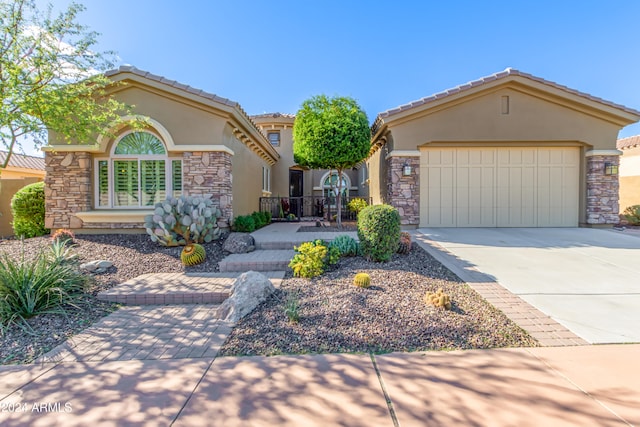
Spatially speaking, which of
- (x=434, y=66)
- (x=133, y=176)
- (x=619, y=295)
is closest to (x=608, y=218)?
(x=619, y=295)

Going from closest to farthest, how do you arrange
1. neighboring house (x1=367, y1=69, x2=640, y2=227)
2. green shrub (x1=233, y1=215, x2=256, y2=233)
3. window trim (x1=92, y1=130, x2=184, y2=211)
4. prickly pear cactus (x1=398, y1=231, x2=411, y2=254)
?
prickly pear cactus (x1=398, y1=231, x2=411, y2=254) → window trim (x1=92, y1=130, x2=184, y2=211) → green shrub (x1=233, y1=215, x2=256, y2=233) → neighboring house (x1=367, y1=69, x2=640, y2=227)

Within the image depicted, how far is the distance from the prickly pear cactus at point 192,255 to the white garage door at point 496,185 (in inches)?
274

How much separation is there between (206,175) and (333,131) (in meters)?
4.08

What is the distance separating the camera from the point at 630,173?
1480 cm

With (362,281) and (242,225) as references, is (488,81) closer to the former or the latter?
(362,281)

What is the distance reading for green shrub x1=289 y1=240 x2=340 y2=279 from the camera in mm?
5434

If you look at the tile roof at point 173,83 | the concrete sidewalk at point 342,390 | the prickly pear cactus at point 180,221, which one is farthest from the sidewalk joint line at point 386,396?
the tile roof at point 173,83

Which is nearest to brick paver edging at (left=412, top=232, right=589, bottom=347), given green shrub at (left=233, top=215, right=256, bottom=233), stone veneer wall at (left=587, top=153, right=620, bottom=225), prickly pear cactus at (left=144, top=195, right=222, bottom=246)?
green shrub at (left=233, top=215, right=256, bottom=233)

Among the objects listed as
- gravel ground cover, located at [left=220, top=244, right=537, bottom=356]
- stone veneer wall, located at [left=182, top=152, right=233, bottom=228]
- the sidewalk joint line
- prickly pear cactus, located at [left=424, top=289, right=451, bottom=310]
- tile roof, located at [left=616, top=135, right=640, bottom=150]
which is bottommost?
the sidewalk joint line

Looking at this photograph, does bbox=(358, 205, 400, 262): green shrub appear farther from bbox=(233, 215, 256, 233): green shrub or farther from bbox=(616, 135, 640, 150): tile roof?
bbox=(616, 135, 640, 150): tile roof

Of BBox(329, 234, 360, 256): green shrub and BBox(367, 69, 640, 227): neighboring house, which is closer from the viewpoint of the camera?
BBox(329, 234, 360, 256): green shrub

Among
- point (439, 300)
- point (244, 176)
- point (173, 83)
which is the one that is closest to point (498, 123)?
point (439, 300)

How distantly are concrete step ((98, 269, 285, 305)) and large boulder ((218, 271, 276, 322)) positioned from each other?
19.7 inches

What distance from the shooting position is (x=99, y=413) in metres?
2.33
